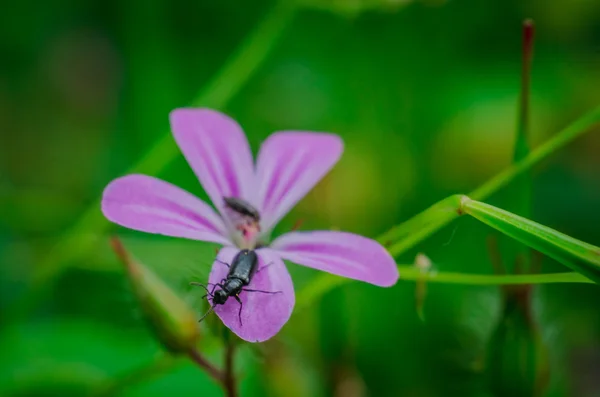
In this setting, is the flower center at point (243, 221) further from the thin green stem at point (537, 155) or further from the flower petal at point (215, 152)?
the thin green stem at point (537, 155)

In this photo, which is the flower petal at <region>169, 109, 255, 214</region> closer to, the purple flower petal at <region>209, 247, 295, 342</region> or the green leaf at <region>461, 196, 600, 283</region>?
the purple flower petal at <region>209, 247, 295, 342</region>

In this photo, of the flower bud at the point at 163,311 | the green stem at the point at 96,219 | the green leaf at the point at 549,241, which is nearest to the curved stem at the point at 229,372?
the flower bud at the point at 163,311

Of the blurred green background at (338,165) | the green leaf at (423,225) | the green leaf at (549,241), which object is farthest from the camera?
the blurred green background at (338,165)

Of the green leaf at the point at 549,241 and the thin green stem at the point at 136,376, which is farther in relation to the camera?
the thin green stem at the point at 136,376

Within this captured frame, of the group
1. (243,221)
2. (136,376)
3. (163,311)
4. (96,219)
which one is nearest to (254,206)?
(243,221)

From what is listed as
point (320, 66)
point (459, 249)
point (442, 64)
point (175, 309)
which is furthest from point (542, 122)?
point (175, 309)

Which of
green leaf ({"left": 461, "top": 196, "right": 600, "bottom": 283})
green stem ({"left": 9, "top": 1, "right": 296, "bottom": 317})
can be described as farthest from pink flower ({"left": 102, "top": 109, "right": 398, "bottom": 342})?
green stem ({"left": 9, "top": 1, "right": 296, "bottom": 317})

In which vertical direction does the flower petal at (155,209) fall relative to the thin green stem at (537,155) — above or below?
below

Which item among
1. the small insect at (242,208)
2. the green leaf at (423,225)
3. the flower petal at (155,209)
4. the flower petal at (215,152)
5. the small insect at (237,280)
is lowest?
the small insect at (237,280)
